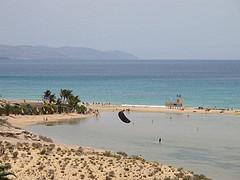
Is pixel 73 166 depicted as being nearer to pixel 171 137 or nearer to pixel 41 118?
pixel 171 137

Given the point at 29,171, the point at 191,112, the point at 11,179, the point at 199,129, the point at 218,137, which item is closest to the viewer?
the point at 11,179

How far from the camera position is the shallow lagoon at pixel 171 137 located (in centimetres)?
3959

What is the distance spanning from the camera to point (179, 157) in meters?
41.5

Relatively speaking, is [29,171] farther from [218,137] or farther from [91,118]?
[91,118]

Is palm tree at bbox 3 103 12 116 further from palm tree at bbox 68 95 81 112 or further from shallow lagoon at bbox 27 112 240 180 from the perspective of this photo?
palm tree at bbox 68 95 81 112

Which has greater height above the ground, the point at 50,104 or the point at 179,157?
the point at 50,104

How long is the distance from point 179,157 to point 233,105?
63.4 m

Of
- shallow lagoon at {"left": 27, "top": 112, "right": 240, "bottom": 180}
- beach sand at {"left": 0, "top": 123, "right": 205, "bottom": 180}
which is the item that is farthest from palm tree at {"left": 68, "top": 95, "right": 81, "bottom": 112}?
beach sand at {"left": 0, "top": 123, "right": 205, "bottom": 180}

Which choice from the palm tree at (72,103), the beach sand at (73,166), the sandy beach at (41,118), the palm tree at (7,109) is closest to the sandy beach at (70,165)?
the beach sand at (73,166)

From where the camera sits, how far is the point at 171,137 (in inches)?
2126

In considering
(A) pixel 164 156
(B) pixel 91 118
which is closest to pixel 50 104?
(B) pixel 91 118

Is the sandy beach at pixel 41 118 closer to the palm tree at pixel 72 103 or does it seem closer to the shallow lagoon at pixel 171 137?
the palm tree at pixel 72 103

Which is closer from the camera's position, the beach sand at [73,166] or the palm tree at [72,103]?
the beach sand at [73,166]

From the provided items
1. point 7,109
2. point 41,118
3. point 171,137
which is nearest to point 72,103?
point 41,118
